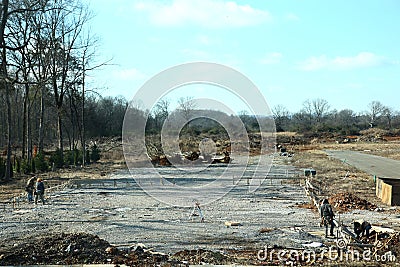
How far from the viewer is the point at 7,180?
30.1 metres

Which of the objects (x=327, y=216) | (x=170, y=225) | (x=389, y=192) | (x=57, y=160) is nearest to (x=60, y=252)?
(x=170, y=225)

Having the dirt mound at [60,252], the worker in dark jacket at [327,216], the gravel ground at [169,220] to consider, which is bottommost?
the gravel ground at [169,220]

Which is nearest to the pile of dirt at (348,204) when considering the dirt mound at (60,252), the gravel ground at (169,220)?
the gravel ground at (169,220)

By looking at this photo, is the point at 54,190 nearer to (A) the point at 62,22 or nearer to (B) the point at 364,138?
(A) the point at 62,22

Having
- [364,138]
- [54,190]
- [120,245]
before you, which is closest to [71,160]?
[54,190]

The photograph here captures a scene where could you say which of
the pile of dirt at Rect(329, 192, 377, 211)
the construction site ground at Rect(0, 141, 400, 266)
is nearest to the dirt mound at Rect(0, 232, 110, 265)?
the construction site ground at Rect(0, 141, 400, 266)

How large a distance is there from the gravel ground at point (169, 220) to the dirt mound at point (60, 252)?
128cm

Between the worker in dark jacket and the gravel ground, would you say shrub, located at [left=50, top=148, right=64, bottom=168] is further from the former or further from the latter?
the worker in dark jacket

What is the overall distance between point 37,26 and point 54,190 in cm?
1488

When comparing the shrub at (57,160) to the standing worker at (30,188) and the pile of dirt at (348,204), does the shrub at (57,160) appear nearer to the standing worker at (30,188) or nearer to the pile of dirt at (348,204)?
the standing worker at (30,188)

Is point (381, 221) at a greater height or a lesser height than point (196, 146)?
lesser

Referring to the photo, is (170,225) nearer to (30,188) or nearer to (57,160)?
(30,188)

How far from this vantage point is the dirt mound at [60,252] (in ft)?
34.4

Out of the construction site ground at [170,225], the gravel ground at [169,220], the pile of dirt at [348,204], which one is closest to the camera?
the construction site ground at [170,225]
